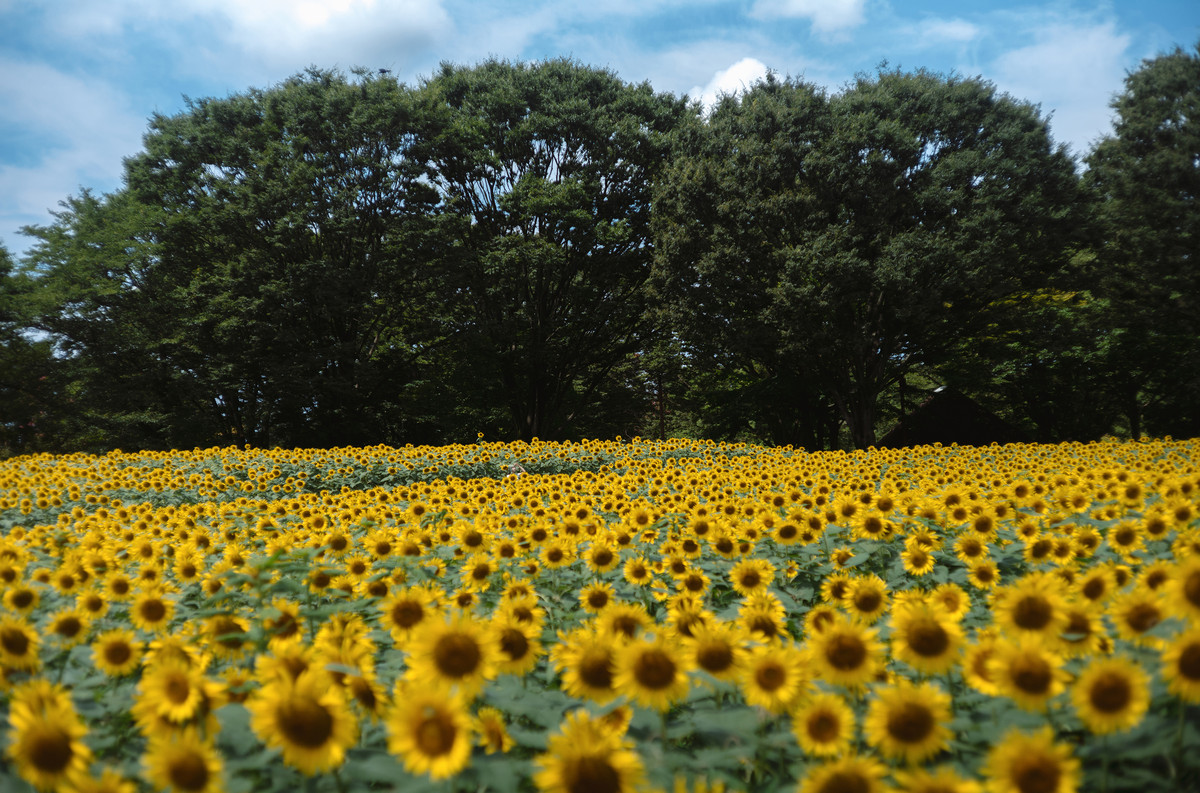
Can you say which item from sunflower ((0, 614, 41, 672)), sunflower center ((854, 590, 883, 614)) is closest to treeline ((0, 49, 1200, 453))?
sunflower center ((854, 590, 883, 614))

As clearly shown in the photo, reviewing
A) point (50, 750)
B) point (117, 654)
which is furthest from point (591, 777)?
point (117, 654)

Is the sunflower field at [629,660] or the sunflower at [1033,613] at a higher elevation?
the sunflower at [1033,613]

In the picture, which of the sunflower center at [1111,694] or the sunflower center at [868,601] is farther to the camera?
the sunflower center at [868,601]

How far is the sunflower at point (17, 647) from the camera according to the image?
6.62ft

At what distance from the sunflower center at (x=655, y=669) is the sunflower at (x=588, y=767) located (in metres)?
0.29

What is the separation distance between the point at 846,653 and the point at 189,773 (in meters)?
1.76

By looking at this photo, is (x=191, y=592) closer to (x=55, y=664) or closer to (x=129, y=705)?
(x=55, y=664)

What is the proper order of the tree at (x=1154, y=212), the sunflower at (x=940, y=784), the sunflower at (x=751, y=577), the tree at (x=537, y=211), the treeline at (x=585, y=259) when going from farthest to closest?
the tree at (x=537, y=211) < the tree at (x=1154, y=212) < the treeline at (x=585, y=259) < the sunflower at (x=751, y=577) < the sunflower at (x=940, y=784)

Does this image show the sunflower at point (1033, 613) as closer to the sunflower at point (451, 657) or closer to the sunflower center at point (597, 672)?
the sunflower center at point (597, 672)

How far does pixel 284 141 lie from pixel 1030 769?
29678 millimetres

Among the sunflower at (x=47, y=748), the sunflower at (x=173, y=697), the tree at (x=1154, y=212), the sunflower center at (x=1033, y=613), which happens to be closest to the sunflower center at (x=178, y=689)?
the sunflower at (x=173, y=697)

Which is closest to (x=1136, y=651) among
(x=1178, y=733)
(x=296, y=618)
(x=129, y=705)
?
(x=1178, y=733)

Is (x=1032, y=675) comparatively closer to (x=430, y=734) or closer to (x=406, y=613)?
(x=430, y=734)

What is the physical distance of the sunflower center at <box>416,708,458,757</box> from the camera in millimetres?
1497
